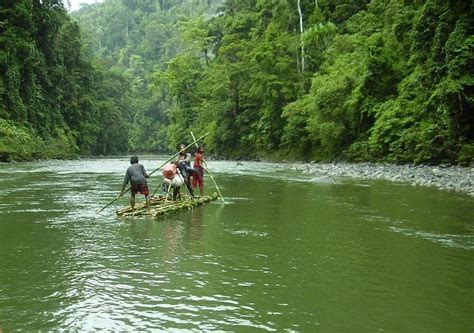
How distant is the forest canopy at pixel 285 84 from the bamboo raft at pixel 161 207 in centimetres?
1322

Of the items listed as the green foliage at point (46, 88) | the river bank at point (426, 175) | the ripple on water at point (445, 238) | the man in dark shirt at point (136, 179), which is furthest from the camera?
the green foliage at point (46, 88)

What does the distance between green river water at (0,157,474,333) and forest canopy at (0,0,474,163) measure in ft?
41.7

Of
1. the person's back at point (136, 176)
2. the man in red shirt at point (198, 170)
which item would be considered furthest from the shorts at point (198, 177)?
the person's back at point (136, 176)

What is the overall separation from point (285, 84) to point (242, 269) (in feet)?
125

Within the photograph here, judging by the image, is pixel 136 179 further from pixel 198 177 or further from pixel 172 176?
pixel 198 177

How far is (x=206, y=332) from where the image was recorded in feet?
15.2

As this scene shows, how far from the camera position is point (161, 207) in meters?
12.5

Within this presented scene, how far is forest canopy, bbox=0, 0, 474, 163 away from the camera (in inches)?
938

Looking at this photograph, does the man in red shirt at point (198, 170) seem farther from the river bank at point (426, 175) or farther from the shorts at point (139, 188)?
the river bank at point (426, 175)

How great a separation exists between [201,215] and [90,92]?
6373 centimetres

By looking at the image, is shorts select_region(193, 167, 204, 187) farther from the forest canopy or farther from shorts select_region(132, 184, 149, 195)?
the forest canopy

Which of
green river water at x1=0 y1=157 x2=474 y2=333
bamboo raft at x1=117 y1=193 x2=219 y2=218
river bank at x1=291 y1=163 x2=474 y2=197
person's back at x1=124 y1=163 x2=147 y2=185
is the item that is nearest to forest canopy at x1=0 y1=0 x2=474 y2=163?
river bank at x1=291 y1=163 x2=474 y2=197

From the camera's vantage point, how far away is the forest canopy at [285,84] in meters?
23.8

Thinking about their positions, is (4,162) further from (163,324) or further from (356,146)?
(163,324)
